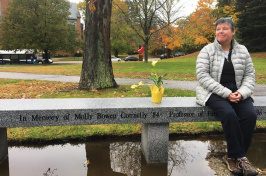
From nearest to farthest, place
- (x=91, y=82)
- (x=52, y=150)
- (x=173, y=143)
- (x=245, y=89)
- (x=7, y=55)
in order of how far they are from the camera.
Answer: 1. (x=245, y=89)
2. (x=52, y=150)
3. (x=173, y=143)
4. (x=91, y=82)
5. (x=7, y=55)

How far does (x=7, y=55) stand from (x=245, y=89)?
41.7 m

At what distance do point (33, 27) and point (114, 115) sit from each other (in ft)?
112

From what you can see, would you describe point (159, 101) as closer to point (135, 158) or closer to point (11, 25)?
point (135, 158)

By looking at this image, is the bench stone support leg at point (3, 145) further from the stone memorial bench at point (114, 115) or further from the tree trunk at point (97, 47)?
the tree trunk at point (97, 47)

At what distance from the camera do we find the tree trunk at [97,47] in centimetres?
739

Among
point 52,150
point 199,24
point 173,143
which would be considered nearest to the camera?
point 52,150

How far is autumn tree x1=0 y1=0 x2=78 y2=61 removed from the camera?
109ft

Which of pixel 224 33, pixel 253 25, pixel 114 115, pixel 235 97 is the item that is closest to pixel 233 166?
pixel 235 97

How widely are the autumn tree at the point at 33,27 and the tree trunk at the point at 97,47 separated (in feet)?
92.1

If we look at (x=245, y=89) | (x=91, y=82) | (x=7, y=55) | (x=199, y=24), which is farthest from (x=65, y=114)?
(x=7, y=55)

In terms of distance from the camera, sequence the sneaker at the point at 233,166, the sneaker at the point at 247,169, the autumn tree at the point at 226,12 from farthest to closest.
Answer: the autumn tree at the point at 226,12 → the sneaker at the point at 233,166 → the sneaker at the point at 247,169

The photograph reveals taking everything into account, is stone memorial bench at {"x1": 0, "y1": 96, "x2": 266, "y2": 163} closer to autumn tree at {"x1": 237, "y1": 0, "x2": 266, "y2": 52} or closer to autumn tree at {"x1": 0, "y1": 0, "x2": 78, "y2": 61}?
autumn tree at {"x1": 0, "y1": 0, "x2": 78, "y2": 61}

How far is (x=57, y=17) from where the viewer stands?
35094mm

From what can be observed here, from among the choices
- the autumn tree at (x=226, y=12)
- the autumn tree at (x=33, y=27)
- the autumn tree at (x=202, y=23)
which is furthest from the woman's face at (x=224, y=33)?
the autumn tree at (x=33, y=27)
